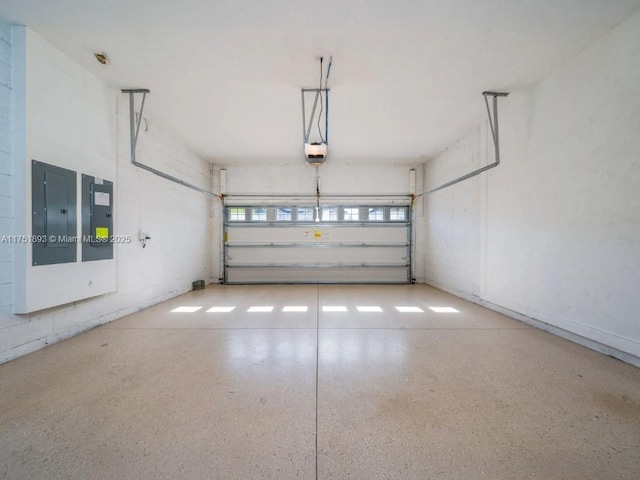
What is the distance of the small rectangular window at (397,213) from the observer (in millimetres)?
6184

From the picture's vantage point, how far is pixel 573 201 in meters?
2.61

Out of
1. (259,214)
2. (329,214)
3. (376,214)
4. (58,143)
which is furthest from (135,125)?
(376,214)

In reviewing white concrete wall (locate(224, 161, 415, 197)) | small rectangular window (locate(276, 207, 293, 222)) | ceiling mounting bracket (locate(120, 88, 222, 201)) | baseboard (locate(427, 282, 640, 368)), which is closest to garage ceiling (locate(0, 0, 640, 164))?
ceiling mounting bracket (locate(120, 88, 222, 201))

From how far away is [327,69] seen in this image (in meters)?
2.73

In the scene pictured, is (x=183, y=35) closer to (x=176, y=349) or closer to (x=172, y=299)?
(x=176, y=349)

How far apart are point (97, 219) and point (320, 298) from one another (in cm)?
331

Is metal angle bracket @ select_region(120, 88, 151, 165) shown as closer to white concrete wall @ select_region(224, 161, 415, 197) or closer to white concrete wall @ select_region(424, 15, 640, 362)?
white concrete wall @ select_region(224, 161, 415, 197)

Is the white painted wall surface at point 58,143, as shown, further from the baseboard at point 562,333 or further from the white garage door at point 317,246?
the baseboard at point 562,333

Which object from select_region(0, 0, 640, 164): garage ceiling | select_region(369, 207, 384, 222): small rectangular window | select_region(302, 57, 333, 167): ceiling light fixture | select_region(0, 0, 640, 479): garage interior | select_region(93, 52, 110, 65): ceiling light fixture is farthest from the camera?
select_region(369, 207, 384, 222): small rectangular window

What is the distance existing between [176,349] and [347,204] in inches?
183

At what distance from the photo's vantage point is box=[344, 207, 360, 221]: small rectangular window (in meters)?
6.17

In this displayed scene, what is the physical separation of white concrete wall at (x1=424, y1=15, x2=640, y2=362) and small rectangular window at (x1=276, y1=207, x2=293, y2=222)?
3949 mm

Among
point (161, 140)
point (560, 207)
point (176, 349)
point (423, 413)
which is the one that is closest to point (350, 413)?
point (423, 413)

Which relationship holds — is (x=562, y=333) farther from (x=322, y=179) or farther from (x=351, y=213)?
(x=322, y=179)
